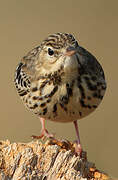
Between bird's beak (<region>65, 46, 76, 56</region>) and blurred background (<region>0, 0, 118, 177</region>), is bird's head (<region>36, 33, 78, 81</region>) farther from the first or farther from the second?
blurred background (<region>0, 0, 118, 177</region>)

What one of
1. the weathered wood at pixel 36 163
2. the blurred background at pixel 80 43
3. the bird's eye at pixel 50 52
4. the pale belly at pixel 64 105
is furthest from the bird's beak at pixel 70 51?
the blurred background at pixel 80 43

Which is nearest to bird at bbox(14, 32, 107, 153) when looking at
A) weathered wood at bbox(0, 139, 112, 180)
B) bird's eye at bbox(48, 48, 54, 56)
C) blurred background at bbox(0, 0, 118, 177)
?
bird's eye at bbox(48, 48, 54, 56)

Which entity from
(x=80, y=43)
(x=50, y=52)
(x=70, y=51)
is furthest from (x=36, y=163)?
(x=80, y=43)

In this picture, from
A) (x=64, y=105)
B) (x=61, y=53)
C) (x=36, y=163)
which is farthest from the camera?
(x=64, y=105)

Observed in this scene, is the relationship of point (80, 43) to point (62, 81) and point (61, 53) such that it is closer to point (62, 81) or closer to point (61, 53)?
point (62, 81)

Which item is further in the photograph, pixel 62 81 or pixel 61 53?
pixel 62 81

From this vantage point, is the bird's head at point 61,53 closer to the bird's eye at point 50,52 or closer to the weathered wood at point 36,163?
the bird's eye at point 50,52

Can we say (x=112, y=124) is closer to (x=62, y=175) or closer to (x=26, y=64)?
(x=26, y=64)
